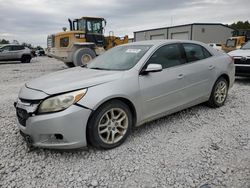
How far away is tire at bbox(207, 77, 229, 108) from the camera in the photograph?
4728mm

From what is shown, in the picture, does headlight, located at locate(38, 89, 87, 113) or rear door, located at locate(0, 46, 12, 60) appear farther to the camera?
rear door, located at locate(0, 46, 12, 60)

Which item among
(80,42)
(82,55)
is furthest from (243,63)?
(80,42)

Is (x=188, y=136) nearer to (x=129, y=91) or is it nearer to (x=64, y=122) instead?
(x=129, y=91)

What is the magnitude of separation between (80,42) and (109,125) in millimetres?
9988

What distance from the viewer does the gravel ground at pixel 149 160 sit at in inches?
101

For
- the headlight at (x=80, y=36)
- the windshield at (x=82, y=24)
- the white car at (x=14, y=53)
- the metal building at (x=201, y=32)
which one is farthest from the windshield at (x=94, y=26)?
the metal building at (x=201, y=32)

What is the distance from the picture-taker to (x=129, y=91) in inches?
128

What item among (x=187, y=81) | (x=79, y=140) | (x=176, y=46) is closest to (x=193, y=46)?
(x=176, y=46)

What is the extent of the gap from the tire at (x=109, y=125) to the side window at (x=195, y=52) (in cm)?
177

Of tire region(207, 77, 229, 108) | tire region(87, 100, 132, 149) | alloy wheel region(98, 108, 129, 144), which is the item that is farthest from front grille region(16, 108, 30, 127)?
tire region(207, 77, 229, 108)

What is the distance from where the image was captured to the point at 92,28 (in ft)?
43.4

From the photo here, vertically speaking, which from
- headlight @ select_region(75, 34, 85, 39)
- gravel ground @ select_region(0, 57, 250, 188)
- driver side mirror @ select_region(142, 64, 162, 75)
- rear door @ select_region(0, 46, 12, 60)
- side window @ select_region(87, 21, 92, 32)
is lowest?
gravel ground @ select_region(0, 57, 250, 188)

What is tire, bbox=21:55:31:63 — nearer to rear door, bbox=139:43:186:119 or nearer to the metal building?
rear door, bbox=139:43:186:119

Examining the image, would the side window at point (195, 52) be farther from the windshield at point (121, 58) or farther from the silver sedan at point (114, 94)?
the windshield at point (121, 58)
